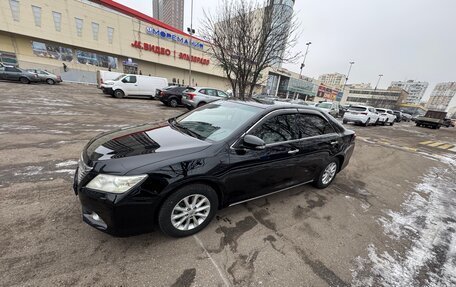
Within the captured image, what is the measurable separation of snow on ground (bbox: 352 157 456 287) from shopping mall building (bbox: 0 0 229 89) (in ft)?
65.7

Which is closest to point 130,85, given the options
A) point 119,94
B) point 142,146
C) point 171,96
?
point 119,94

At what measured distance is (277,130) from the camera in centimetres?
292

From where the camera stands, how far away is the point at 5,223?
2256 millimetres

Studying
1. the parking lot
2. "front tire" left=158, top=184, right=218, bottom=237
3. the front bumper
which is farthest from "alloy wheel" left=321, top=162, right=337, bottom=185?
the front bumper

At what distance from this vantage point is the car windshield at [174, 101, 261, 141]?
2644mm

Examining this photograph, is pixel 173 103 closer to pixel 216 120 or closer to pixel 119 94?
pixel 119 94

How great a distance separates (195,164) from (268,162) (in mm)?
1087

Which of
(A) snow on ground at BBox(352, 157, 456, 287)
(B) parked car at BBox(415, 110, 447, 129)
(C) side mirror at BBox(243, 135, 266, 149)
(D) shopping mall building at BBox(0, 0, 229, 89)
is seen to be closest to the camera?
(A) snow on ground at BBox(352, 157, 456, 287)

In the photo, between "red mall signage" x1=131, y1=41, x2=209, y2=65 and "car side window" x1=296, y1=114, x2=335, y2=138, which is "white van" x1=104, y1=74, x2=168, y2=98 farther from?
"red mall signage" x1=131, y1=41, x2=209, y2=65

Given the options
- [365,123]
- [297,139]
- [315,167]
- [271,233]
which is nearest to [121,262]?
[271,233]

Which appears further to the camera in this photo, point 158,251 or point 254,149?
point 254,149

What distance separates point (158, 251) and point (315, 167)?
9.15 ft

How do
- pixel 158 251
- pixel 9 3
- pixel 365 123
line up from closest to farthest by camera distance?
1. pixel 158 251
2. pixel 365 123
3. pixel 9 3

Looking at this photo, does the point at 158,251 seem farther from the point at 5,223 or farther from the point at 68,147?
the point at 68,147
